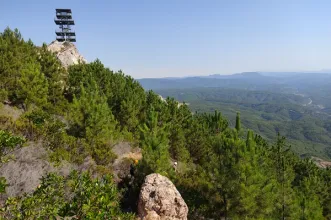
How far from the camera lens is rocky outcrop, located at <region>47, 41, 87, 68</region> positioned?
47.8 metres

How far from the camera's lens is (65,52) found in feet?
163

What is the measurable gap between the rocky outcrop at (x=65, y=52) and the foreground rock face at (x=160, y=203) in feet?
119

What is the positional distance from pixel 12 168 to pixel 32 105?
523 inches

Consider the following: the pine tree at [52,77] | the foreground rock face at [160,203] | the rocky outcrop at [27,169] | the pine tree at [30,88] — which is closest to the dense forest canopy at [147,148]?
the pine tree at [30,88]

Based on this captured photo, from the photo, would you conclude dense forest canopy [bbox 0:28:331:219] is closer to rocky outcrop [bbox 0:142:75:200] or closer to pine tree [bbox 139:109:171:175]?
pine tree [bbox 139:109:171:175]

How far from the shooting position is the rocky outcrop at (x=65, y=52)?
157 ft

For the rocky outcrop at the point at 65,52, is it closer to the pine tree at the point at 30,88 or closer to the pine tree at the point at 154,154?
the pine tree at the point at 30,88

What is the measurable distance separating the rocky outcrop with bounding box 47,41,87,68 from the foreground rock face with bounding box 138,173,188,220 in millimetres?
36382

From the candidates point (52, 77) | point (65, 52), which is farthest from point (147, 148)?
point (65, 52)

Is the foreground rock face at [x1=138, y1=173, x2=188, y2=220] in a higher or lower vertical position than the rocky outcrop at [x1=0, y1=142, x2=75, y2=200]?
lower

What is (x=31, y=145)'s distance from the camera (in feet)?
52.4

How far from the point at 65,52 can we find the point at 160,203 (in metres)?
42.8

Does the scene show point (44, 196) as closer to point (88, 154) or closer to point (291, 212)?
point (88, 154)

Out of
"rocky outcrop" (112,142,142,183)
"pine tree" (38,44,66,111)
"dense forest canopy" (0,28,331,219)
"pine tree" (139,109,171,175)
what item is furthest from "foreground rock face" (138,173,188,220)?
"pine tree" (38,44,66,111)
